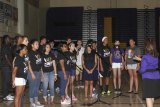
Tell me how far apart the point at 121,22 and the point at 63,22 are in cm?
321

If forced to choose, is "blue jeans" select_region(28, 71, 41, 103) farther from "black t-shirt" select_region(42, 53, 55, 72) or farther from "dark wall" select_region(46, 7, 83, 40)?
"dark wall" select_region(46, 7, 83, 40)

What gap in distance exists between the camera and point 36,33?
59.8 ft

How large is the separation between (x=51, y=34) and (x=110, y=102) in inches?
416

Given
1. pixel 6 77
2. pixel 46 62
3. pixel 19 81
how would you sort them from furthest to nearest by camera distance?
pixel 6 77 < pixel 46 62 < pixel 19 81

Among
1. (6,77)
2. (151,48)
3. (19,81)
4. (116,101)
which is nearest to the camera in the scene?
(151,48)

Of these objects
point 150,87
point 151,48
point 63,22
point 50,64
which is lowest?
point 150,87

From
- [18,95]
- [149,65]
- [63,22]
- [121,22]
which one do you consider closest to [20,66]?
[18,95]

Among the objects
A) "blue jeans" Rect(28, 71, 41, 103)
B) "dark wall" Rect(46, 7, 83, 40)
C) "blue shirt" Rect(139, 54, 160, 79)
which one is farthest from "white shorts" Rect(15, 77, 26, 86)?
"dark wall" Rect(46, 7, 83, 40)

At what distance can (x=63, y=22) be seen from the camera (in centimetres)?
2017

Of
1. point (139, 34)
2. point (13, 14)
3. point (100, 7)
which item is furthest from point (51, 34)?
point (13, 14)

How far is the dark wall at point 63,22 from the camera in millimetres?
19938

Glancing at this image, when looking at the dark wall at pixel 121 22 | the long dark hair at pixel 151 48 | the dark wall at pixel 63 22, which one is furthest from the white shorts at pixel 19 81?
the dark wall at pixel 121 22

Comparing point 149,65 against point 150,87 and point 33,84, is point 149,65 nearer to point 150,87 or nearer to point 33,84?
point 150,87

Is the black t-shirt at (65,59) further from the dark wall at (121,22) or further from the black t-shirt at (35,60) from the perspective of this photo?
the dark wall at (121,22)
